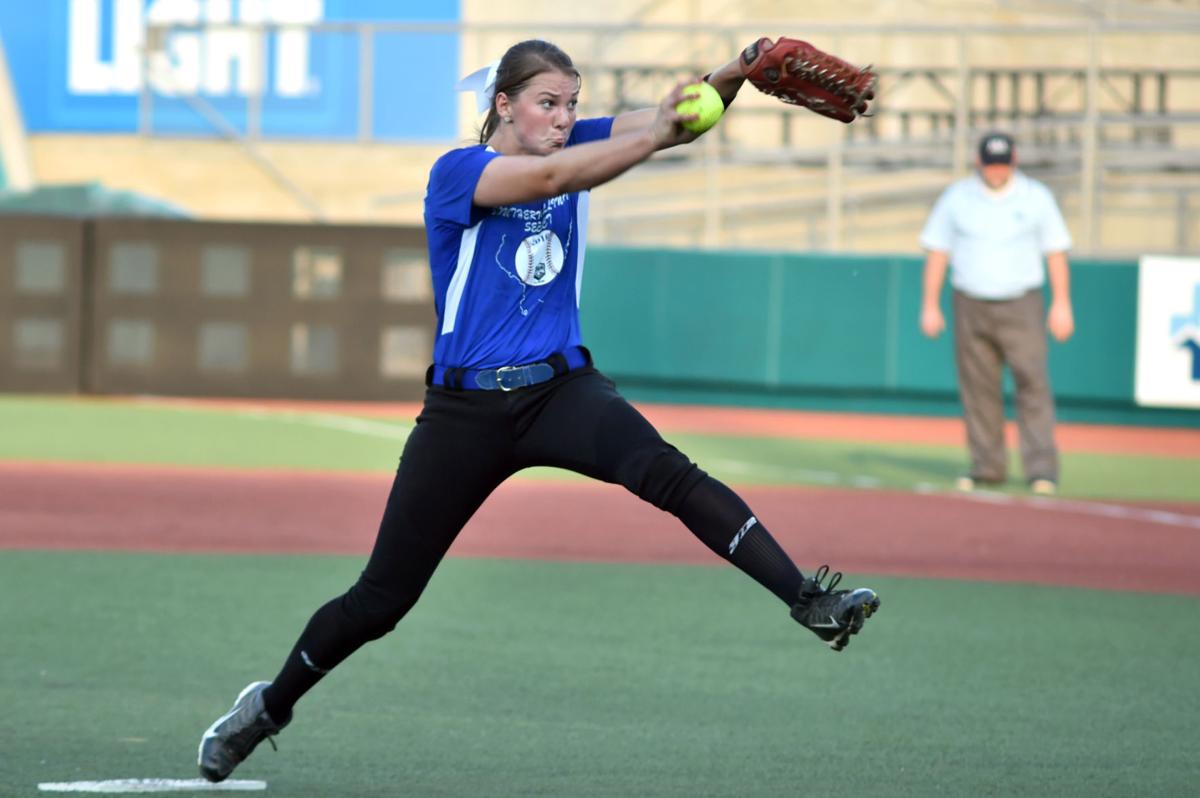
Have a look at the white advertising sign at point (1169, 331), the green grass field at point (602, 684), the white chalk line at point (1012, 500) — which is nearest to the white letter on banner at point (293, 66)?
the white advertising sign at point (1169, 331)

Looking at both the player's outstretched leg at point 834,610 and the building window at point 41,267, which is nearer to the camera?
the player's outstretched leg at point 834,610

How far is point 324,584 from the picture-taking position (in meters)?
8.41

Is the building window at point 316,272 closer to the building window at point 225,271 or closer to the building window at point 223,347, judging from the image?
the building window at point 225,271

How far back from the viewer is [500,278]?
4.71 meters

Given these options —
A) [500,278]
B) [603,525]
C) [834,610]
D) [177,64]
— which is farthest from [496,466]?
[177,64]

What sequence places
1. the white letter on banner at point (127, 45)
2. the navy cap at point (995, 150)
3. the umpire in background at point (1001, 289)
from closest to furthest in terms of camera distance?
the navy cap at point (995, 150), the umpire in background at point (1001, 289), the white letter on banner at point (127, 45)

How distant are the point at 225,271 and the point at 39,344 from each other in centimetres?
194

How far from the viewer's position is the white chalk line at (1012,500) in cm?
1159

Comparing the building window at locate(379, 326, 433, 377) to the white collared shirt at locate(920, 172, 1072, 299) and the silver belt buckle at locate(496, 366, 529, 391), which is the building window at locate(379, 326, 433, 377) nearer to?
the white collared shirt at locate(920, 172, 1072, 299)

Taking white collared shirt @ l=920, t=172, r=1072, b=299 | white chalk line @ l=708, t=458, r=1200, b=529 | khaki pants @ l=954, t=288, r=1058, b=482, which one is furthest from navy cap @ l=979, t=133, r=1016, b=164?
white chalk line @ l=708, t=458, r=1200, b=529

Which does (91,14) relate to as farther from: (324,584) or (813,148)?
(324,584)

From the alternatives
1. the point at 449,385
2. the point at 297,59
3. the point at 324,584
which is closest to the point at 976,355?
the point at 324,584

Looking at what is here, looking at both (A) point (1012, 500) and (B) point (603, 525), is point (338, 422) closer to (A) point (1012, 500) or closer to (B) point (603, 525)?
(B) point (603, 525)

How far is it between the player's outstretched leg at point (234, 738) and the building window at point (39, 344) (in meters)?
14.3
